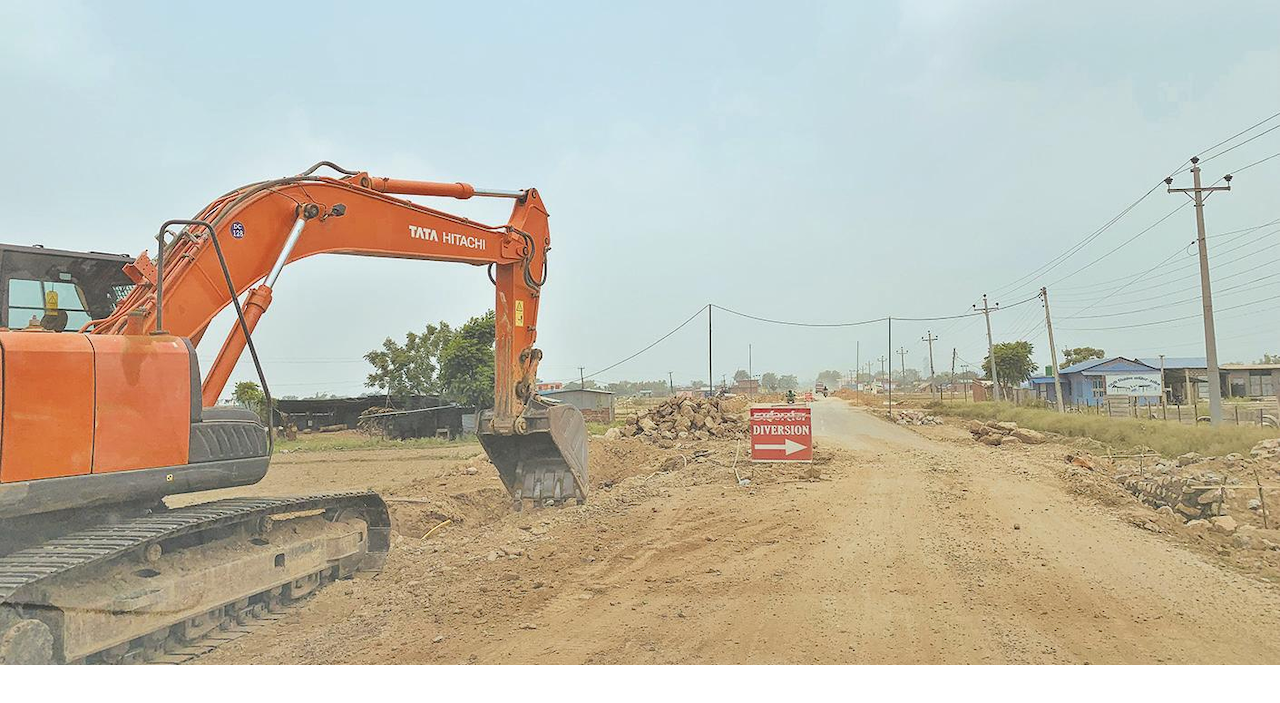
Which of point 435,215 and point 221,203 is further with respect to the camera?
point 435,215

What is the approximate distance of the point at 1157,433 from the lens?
2020 cm

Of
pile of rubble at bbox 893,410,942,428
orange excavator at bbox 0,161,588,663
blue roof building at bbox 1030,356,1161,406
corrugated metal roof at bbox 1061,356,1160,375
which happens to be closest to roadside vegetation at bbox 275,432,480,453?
pile of rubble at bbox 893,410,942,428

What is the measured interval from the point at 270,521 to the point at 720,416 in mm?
19135

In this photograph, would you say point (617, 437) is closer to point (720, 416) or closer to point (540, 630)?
point (720, 416)

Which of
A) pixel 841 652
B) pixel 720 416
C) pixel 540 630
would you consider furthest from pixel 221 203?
pixel 720 416

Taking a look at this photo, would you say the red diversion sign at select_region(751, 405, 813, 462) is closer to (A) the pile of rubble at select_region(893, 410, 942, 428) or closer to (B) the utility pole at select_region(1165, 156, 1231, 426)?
(B) the utility pole at select_region(1165, 156, 1231, 426)

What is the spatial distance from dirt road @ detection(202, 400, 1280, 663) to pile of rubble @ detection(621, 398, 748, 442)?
11353 mm

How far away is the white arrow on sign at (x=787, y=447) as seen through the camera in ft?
50.9

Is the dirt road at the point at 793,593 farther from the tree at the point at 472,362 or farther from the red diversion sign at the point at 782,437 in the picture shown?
the tree at the point at 472,362

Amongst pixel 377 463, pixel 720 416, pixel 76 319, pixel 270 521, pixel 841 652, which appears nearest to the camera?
pixel 841 652

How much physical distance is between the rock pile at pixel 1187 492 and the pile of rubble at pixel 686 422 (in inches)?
486

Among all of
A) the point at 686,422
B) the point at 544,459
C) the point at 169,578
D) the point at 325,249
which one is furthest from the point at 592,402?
the point at 169,578

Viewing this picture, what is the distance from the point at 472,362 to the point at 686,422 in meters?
17.9

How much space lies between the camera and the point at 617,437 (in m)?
22.6
